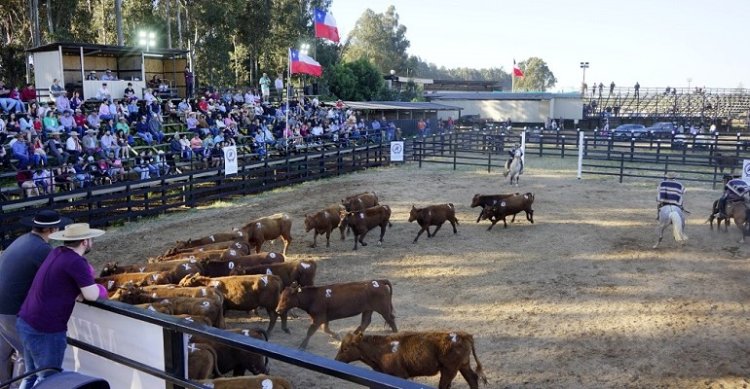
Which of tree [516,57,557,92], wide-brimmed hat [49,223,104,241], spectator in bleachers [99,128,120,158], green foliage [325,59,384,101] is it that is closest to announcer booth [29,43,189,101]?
spectator in bleachers [99,128,120,158]

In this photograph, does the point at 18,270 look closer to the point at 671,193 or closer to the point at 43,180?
the point at 43,180

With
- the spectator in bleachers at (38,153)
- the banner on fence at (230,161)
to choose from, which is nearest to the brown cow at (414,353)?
the spectator in bleachers at (38,153)

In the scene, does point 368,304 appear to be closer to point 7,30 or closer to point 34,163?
point 34,163

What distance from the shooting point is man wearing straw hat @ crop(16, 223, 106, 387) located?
359cm

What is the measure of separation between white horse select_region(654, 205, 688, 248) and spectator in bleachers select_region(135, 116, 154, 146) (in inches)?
583

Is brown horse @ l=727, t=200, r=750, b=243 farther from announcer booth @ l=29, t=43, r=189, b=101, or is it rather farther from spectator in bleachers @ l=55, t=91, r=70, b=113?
announcer booth @ l=29, t=43, r=189, b=101

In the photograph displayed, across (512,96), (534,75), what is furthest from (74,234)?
(534,75)

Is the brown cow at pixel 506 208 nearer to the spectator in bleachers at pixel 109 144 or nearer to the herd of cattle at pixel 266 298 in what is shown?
the herd of cattle at pixel 266 298

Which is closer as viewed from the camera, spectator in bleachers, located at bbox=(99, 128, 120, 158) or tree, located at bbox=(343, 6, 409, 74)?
spectator in bleachers, located at bbox=(99, 128, 120, 158)

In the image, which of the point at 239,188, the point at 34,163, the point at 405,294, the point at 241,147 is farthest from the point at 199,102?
the point at 405,294

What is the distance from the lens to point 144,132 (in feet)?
64.8

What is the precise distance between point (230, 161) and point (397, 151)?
8.39 meters

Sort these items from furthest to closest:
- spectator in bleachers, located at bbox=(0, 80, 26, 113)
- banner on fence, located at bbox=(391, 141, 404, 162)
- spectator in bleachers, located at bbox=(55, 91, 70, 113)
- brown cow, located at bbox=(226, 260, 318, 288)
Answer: banner on fence, located at bbox=(391, 141, 404, 162) < spectator in bleachers, located at bbox=(55, 91, 70, 113) < spectator in bleachers, located at bbox=(0, 80, 26, 113) < brown cow, located at bbox=(226, 260, 318, 288)

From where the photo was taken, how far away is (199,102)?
24.0 m
